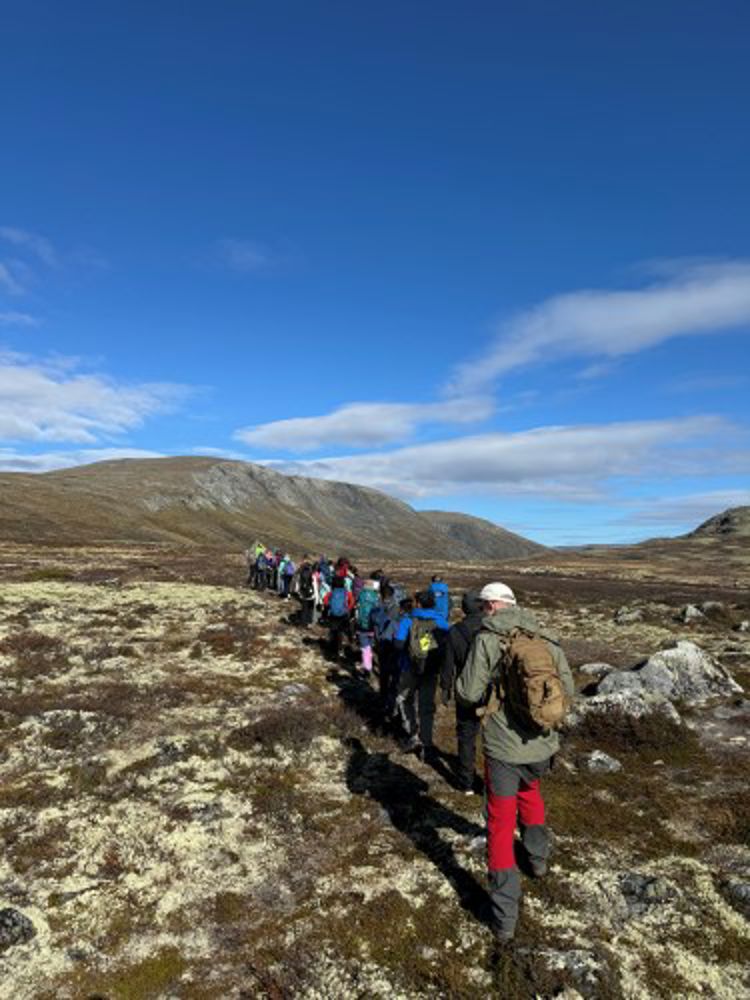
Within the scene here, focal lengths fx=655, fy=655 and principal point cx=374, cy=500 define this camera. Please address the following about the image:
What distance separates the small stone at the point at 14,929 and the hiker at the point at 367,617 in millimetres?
11362

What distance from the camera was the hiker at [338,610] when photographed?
2056cm

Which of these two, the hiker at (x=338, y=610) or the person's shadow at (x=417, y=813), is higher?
the hiker at (x=338, y=610)

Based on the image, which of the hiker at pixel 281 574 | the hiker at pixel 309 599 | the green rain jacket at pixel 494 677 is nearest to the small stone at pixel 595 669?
the hiker at pixel 309 599

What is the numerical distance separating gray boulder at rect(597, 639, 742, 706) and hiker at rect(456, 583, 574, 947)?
8893mm

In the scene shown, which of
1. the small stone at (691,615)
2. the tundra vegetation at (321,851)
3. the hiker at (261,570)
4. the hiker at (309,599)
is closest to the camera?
the tundra vegetation at (321,851)

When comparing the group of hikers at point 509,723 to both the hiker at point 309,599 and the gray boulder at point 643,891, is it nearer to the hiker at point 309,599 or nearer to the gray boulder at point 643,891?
the gray boulder at point 643,891

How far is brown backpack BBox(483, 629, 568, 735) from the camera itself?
23.7ft

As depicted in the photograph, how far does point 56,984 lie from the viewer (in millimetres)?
6734

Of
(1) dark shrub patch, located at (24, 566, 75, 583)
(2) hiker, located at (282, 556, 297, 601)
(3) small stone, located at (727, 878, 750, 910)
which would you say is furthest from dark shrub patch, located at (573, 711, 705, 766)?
(1) dark shrub patch, located at (24, 566, 75, 583)

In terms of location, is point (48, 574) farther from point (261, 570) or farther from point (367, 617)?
point (367, 617)

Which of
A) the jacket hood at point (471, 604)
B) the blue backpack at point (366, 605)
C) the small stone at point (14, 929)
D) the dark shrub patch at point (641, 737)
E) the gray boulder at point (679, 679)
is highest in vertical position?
the jacket hood at point (471, 604)

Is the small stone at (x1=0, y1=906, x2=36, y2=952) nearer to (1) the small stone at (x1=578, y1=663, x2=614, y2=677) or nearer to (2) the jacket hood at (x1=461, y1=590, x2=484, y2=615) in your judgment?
(2) the jacket hood at (x1=461, y1=590, x2=484, y2=615)

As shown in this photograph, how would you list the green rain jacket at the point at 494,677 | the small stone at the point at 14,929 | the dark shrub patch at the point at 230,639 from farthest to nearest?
the dark shrub patch at the point at 230,639 → the green rain jacket at the point at 494,677 → the small stone at the point at 14,929

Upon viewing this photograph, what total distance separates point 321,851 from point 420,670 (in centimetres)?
436
